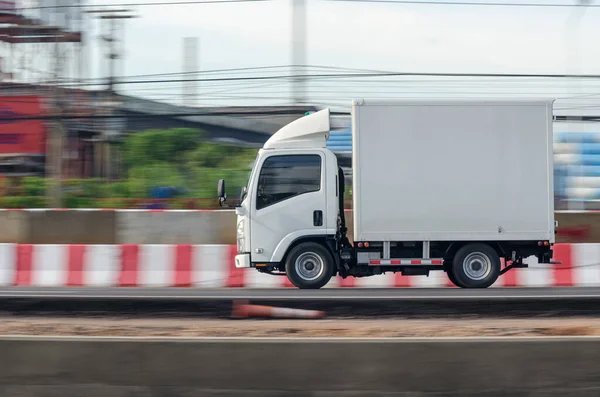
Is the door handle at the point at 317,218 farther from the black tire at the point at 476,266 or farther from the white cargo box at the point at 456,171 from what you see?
the black tire at the point at 476,266

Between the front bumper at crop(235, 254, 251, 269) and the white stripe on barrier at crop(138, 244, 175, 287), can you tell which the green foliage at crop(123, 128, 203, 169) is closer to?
the white stripe on barrier at crop(138, 244, 175, 287)

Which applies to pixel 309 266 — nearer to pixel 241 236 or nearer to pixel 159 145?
pixel 241 236

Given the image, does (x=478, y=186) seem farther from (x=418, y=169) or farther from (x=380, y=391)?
(x=380, y=391)

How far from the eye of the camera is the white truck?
11.9m

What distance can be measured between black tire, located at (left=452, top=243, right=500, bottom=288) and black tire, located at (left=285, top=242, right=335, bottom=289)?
1888 millimetres

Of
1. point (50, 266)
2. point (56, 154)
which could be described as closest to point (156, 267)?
point (50, 266)

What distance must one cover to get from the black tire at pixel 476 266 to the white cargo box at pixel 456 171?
25 cm

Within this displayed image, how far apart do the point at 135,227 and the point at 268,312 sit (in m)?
9.90

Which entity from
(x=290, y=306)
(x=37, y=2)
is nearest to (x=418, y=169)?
(x=290, y=306)

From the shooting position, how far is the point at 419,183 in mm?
11898

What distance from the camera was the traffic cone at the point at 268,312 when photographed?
8.73 m

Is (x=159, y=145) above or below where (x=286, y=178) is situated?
above

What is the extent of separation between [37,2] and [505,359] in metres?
23.0

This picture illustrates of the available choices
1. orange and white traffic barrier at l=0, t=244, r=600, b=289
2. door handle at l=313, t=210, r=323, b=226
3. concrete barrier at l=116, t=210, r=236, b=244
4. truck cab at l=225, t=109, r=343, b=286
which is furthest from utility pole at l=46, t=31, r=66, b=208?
door handle at l=313, t=210, r=323, b=226
